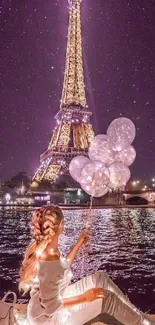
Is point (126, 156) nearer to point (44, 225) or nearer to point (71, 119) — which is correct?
point (44, 225)

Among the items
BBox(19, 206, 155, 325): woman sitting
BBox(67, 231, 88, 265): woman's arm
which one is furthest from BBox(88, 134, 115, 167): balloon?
BBox(19, 206, 155, 325): woman sitting

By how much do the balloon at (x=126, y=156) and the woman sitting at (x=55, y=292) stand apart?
411 centimetres

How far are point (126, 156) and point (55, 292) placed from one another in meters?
Answer: 4.47

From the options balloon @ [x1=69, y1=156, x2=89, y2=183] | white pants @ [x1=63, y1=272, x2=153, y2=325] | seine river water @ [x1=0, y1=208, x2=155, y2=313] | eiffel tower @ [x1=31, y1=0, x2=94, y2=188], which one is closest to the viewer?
white pants @ [x1=63, y1=272, x2=153, y2=325]

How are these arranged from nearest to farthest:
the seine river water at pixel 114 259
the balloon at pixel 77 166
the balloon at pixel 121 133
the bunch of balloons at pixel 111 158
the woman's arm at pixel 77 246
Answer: the woman's arm at pixel 77 246, the bunch of balloons at pixel 111 158, the balloon at pixel 121 133, the balloon at pixel 77 166, the seine river water at pixel 114 259

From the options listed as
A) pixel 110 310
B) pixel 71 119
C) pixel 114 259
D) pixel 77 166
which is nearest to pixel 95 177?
pixel 77 166

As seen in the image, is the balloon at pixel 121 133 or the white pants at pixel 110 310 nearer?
the white pants at pixel 110 310

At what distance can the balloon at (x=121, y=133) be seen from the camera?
7.54m

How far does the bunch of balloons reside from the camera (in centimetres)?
737

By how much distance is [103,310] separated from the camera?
3.72m

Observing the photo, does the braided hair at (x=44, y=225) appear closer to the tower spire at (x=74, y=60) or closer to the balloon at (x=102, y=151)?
the balloon at (x=102, y=151)

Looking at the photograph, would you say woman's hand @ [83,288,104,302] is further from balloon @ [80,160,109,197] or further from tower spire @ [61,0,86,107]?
tower spire @ [61,0,86,107]

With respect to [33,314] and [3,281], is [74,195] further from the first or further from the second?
[33,314]

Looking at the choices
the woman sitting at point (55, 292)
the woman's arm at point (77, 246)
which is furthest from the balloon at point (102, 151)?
the woman sitting at point (55, 292)
